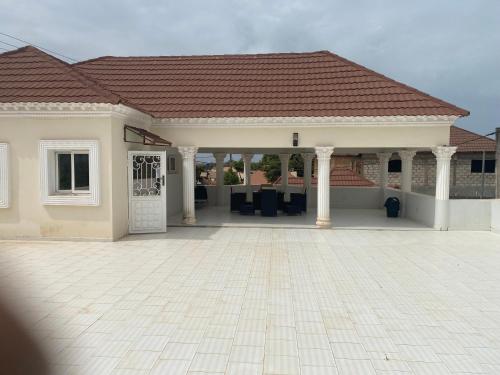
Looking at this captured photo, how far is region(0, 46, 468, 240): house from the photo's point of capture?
9625 millimetres

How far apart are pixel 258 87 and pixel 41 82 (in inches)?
283

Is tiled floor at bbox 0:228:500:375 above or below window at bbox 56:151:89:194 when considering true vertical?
below

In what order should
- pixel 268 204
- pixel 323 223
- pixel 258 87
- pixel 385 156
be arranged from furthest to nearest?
pixel 385 156, pixel 268 204, pixel 258 87, pixel 323 223

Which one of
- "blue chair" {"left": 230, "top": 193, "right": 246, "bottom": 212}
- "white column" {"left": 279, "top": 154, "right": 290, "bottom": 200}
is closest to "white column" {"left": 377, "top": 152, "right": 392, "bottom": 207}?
"white column" {"left": 279, "top": 154, "right": 290, "bottom": 200}

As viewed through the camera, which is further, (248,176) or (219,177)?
(248,176)

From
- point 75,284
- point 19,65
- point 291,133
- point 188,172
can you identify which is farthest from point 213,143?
point 75,284

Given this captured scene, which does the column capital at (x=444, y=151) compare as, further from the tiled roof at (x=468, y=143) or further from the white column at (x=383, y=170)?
the tiled roof at (x=468, y=143)

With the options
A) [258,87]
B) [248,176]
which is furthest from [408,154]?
[248,176]

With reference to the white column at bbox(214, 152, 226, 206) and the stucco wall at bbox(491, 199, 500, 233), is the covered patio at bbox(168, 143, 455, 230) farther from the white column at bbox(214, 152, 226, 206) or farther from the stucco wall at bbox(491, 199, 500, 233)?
the stucco wall at bbox(491, 199, 500, 233)

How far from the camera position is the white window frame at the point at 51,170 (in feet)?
31.3

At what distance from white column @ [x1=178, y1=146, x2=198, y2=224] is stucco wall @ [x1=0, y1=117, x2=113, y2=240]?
3.21 metres

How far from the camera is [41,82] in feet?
33.0

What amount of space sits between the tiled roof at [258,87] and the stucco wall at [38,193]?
10.4ft

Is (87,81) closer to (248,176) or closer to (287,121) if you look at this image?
(287,121)
